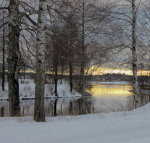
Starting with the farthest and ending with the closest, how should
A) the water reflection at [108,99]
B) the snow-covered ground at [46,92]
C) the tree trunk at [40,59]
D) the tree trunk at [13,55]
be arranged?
the snow-covered ground at [46,92] → the water reflection at [108,99] → the tree trunk at [13,55] → the tree trunk at [40,59]

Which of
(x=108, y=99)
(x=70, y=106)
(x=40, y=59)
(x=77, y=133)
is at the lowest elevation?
(x=70, y=106)

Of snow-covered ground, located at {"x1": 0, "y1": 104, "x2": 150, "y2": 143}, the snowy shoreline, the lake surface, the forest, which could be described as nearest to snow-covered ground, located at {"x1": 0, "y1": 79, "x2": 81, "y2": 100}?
the snowy shoreline

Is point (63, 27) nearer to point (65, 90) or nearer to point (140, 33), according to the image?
point (140, 33)

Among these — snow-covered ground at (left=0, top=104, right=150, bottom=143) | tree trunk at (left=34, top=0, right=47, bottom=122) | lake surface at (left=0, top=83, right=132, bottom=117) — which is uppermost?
tree trunk at (left=34, top=0, right=47, bottom=122)

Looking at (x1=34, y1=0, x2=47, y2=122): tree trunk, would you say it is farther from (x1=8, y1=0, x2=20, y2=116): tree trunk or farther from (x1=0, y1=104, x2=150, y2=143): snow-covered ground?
(x1=8, y1=0, x2=20, y2=116): tree trunk

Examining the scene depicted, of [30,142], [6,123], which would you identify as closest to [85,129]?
[30,142]

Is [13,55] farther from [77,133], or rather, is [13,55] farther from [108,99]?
[108,99]

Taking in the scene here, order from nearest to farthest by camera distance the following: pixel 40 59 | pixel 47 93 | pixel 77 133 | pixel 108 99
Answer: pixel 77 133 → pixel 40 59 → pixel 108 99 → pixel 47 93

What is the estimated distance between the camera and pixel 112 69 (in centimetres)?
985

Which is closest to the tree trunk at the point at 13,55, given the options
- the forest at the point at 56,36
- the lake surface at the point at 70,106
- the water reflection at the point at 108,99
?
the forest at the point at 56,36

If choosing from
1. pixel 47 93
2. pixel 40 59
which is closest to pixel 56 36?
pixel 40 59

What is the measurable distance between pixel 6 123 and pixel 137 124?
418 centimetres

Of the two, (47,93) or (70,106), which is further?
(47,93)

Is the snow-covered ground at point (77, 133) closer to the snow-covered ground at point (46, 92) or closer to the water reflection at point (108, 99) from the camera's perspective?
the water reflection at point (108, 99)
